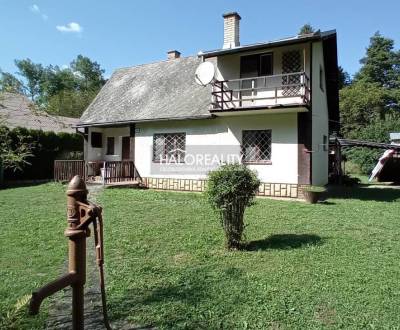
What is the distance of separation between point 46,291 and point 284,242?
5277 millimetres

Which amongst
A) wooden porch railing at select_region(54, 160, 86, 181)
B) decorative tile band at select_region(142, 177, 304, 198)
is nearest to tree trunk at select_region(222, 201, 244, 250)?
decorative tile band at select_region(142, 177, 304, 198)

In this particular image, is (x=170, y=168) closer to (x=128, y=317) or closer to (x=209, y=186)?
(x=209, y=186)

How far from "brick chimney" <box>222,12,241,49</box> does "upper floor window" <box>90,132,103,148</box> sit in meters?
7.84

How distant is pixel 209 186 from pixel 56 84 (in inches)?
2457

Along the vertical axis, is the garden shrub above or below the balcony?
below

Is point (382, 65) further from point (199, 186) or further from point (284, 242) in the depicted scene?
point (284, 242)

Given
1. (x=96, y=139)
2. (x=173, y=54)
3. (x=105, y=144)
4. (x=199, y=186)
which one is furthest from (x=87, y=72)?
(x=199, y=186)

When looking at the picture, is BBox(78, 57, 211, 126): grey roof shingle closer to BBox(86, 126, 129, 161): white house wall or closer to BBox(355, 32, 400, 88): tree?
BBox(86, 126, 129, 161): white house wall

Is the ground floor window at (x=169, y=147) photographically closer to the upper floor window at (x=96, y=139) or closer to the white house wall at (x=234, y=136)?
the white house wall at (x=234, y=136)

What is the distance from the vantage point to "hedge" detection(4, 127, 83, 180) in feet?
60.2

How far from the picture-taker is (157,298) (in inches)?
163

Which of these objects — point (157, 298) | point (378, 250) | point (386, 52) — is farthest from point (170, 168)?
point (386, 52)

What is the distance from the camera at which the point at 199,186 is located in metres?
14.6

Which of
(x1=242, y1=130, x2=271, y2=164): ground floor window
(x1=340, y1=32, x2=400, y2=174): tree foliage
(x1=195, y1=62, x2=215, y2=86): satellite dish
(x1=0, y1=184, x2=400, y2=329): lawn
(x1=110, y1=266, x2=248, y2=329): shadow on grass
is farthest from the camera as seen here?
(x1=340, y1=32, x2=400, y2=174): tree foliage
